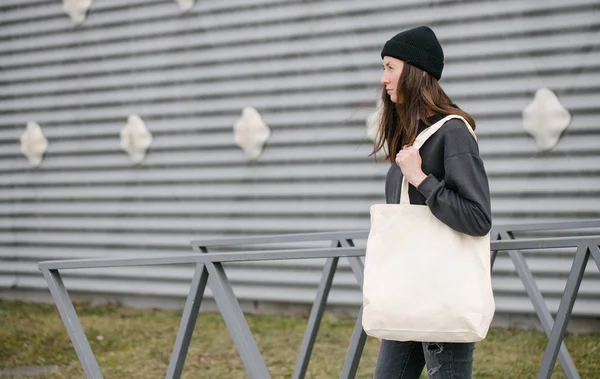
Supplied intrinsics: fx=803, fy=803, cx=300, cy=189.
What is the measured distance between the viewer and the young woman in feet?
7.16

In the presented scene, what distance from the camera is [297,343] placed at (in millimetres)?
5477

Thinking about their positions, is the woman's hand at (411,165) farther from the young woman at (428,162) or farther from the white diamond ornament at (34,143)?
the white diamond ornament at (34,143)

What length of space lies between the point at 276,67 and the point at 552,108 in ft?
7.15

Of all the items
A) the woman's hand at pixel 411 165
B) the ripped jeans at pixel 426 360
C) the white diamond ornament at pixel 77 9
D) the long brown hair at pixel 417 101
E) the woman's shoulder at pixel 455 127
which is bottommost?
the ripped jeans at pixel 426 360

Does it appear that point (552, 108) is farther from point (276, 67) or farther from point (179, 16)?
point (179, 16)

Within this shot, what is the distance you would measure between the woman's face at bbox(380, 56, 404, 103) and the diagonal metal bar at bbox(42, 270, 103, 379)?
1.58 metres

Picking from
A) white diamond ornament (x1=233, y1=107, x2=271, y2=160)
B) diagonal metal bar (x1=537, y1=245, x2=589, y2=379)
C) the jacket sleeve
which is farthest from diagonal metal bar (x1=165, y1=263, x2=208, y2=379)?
white diamond ornament (x1=233, y1=107, x2=271, y2=160)

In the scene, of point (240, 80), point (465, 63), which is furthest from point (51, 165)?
point (465, 63)

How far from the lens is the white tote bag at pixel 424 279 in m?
2.19

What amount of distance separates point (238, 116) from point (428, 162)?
14.2ft

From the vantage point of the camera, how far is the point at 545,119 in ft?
17.2

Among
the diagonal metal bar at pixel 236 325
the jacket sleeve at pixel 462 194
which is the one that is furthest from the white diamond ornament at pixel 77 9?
the jacket sleeve at pixel 462 194

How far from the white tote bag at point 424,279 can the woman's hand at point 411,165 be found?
44 millimetres

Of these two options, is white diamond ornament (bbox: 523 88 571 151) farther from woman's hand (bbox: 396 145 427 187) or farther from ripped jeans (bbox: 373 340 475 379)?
woman's hand (bbox: 396 145 427 187)
